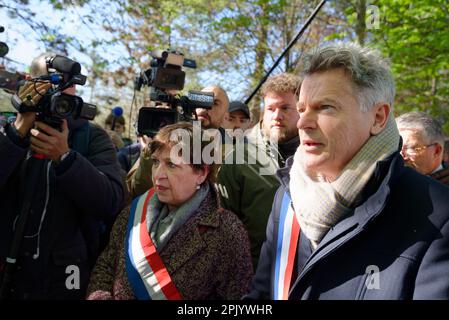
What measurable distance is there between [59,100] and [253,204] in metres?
1.36

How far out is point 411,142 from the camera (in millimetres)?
3658

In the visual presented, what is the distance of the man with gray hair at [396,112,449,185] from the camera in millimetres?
3639

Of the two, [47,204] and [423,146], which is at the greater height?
[423,146]

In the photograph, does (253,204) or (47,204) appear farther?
(253,204)

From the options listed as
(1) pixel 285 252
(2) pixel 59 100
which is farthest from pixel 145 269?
(2) pixel 59 100

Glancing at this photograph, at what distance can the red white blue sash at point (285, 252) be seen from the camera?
196 cm

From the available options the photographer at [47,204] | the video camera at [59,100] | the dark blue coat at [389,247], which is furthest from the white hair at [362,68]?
the photographer at [47,204]

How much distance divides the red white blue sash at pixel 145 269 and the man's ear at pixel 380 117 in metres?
1.19

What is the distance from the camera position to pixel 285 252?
2.00 m

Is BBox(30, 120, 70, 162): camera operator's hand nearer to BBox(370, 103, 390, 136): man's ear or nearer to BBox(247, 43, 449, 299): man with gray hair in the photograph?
BBox(247, 43, 449, 299): man with gray hair

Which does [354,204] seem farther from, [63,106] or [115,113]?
[115,113]

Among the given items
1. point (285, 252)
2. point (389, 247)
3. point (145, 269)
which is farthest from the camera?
point (145, 269)

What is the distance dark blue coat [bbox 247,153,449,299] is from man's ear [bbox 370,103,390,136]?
0.16 meters
